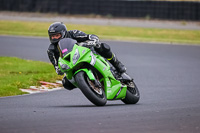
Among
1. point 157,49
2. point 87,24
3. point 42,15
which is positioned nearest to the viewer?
point 157,49

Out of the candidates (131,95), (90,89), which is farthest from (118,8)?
(90,89)

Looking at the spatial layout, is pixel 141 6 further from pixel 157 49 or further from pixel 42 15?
pixel 157 49

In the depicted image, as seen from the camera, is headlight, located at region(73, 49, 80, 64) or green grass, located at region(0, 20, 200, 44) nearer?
headlight, located at region(73, 49, 80, 64)

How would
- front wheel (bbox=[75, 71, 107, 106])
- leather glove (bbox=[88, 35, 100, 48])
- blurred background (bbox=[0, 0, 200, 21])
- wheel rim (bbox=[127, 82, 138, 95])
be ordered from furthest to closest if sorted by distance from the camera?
blurred background (bbox=[0, 0, 200, 21]), wheel rim (bbox=[127, 82, 138, 95]), leather glove (bbox=[88, 35, 100, 48]), front wheel (bbox=[75, 71, 107, 106])

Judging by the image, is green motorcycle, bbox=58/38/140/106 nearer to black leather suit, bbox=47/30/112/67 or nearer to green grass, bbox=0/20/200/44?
black leather suit, bbox=47/30/112/67

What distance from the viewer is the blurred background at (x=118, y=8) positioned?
32.8 meters

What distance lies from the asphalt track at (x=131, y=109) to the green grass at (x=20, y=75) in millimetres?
768

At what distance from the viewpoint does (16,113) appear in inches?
273

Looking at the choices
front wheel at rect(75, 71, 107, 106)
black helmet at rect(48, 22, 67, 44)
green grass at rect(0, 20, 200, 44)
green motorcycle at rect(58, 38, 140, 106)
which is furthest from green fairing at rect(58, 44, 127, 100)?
green grass at rect(0, 20, 200, 44)

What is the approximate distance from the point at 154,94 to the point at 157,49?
11.7 meters

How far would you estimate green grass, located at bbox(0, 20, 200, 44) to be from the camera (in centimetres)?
2730

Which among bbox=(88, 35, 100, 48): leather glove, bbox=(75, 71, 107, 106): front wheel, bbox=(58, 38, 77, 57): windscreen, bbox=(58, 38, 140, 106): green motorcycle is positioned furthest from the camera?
bbox=(88, 35, 100, 48): leather glove

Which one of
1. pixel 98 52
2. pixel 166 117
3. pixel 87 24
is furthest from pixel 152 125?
pixel 87 24

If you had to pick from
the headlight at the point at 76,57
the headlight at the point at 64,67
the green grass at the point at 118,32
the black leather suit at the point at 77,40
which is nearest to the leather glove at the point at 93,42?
the black leather suit at the point at 77,40
